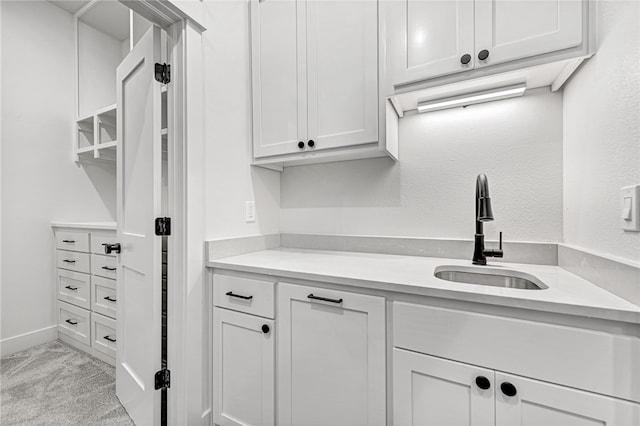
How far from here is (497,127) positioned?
1.42m

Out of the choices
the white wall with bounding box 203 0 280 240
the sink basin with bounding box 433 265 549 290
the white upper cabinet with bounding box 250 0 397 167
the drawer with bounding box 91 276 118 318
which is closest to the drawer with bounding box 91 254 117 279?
the drawer with bounding box 91 276 118 318

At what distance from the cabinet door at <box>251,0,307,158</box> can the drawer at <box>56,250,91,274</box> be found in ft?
5.83

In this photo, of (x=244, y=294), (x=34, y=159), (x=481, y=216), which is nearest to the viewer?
(x=481, y=216)

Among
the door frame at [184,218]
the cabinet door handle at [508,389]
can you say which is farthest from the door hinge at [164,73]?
the cabinet door handle at [508,389]

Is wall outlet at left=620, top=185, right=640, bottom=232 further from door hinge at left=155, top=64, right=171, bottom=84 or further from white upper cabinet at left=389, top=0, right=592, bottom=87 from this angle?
door hinge at left=155, top=64, right=171, bottom=84

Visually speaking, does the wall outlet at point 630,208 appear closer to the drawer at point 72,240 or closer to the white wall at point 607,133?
the white wall at point 607,133

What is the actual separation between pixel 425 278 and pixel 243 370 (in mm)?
931

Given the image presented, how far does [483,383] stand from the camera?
2.81 ft

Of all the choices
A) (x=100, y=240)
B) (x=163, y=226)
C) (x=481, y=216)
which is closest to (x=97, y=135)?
(x=100, y=240)

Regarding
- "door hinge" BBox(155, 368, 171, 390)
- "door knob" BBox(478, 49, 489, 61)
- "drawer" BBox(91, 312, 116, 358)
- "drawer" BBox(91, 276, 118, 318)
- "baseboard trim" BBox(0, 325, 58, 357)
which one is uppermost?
"door knob" BBox(478, 49, 489, 61)

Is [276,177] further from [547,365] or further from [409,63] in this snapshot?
[547,365]

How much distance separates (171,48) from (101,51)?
2.45 m

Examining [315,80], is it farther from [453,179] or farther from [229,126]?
[453,179]

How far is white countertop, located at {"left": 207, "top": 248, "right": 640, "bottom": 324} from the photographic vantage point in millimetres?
767
